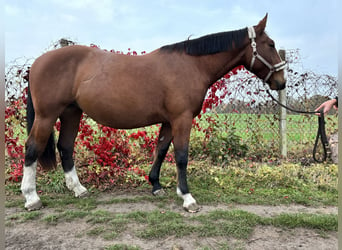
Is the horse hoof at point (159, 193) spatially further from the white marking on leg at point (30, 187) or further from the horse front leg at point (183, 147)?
the white marking on leg at point (30, 187)

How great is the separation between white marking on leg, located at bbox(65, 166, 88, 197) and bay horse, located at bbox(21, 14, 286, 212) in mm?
507

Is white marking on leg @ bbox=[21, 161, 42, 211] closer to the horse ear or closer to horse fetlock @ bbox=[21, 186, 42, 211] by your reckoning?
horse fetlock @ bbox=[21, 186, 42, 211]

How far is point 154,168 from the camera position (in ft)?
11.7

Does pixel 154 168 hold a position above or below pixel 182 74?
below

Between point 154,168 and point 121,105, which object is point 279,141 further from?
point 121,105

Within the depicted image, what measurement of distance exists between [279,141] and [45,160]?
4.88 metres

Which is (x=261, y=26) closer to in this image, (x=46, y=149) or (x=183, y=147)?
(x=183, y=147)

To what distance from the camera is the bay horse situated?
301 centimetres

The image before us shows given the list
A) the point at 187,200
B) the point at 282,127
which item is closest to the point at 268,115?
the point at 282,127

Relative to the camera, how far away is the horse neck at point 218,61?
315 cm

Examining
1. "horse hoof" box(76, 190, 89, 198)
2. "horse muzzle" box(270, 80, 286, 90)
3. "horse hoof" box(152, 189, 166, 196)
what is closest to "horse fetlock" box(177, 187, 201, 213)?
"horse hoof" box(152, 189, 166, 196)

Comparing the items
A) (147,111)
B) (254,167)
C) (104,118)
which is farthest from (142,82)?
(254,167)

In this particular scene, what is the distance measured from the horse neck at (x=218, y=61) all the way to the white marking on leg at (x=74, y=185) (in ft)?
7.97

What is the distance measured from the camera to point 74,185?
11.5 feet
